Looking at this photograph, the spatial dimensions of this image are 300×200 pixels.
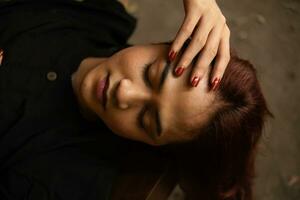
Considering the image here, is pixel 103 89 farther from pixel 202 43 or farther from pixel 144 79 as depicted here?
pixel 202 43

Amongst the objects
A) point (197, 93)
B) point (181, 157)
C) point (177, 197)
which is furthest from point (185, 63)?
point (177, 197)

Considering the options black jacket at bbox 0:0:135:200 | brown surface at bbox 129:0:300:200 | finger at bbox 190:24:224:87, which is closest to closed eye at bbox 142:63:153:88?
finger at bbox 190:24:224:87

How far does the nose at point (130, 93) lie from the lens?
995 millimetres

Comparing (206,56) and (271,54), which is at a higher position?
(206,56)

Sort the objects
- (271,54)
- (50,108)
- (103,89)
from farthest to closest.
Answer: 1. (271,54)
2. (50,108)
3. (103,89)

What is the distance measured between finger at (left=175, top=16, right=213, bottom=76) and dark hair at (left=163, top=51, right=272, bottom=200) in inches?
4.2

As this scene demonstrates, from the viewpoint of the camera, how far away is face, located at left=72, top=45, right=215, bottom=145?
97 cm

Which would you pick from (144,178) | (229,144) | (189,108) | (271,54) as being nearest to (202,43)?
(189,108)

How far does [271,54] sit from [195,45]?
1.18 m

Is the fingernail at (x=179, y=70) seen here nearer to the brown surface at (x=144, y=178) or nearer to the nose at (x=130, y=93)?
the nose at (x=130, y=93)

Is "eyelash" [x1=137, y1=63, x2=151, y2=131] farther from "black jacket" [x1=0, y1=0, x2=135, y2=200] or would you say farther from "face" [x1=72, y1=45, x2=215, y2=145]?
"black jacket" [x1=0, y1=0, x2=135, y2=200]

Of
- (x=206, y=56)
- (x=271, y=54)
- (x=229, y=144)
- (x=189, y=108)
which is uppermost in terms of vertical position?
(x=206, y=56)

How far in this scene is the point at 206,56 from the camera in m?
0.95

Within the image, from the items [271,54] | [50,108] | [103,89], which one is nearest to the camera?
[103,89]
